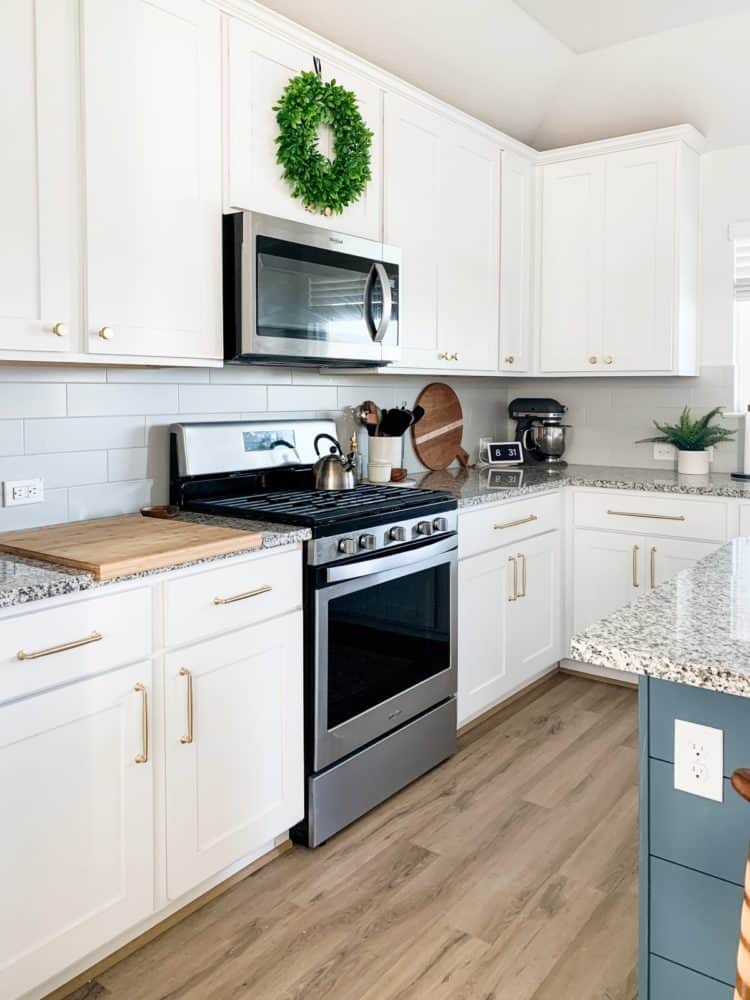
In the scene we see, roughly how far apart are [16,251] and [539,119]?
306 centimetres

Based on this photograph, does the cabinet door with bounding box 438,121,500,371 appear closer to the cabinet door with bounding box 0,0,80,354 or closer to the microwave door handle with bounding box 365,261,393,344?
the microwave door handle with bounding box 365,261,393,344

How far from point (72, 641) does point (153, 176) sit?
1277 mm

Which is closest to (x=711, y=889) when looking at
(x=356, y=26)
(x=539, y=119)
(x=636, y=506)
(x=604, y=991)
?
(x=604, y=991)

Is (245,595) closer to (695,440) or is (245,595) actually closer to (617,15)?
(695,440)

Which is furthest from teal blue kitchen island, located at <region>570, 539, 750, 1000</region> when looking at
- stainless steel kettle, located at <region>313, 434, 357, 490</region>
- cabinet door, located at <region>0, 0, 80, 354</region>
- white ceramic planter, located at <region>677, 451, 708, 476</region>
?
white ceramic planter, located at <region>677, 451, 708, 476</region>

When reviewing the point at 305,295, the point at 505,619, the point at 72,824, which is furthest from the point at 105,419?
the point at 505,619

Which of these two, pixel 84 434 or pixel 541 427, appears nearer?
pixel 84 434

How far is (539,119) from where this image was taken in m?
4.20

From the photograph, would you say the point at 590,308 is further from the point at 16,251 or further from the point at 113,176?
the point at 16,251

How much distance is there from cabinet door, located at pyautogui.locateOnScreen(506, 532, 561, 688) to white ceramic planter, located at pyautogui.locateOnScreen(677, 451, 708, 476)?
74 centimetres

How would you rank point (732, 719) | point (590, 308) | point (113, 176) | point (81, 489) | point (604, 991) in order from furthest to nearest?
point (590, 308) → point (81, 489) → point (113, 176) → point (604, 991) → point (732, 719)

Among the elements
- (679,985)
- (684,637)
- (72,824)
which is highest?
(684,637)

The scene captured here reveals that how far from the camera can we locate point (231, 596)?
216 cm

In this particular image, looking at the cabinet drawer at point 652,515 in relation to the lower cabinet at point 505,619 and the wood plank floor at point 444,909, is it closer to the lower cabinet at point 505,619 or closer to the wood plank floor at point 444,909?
the lower cabinet at point 505,619
